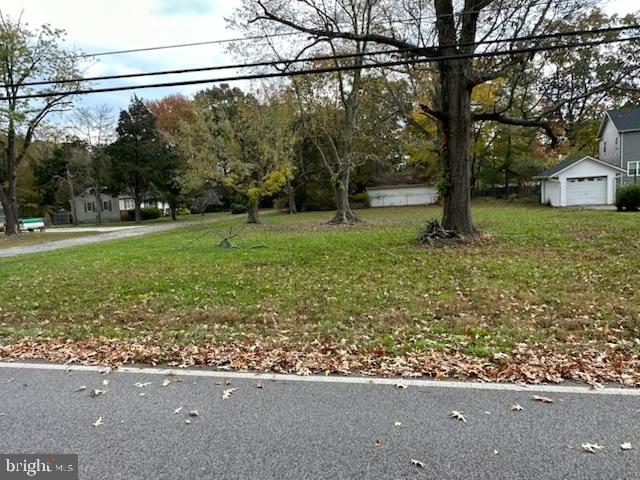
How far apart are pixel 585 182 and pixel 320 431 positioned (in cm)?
3003

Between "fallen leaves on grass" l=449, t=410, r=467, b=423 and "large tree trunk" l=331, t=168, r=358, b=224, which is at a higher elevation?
"large tree trunk" l=331, t=168, r=358, b=224

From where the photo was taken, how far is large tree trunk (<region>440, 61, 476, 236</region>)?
10.6 m

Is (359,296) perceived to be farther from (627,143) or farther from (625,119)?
(625,119)

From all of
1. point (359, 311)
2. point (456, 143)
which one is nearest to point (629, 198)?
point (456, 143)

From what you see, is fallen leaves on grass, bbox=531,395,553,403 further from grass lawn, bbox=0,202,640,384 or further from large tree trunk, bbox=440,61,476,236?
large tree trunk, bbox=440,61,476,236

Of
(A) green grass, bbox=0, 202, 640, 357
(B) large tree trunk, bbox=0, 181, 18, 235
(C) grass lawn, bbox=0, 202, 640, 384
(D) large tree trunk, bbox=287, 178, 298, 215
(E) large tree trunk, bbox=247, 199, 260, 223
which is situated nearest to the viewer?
(C) grass lawn, bbox=0, 202, 640, 384

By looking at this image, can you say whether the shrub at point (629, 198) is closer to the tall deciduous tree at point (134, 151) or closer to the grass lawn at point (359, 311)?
the grass lawn at point (359, 311)

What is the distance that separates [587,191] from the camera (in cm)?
2705

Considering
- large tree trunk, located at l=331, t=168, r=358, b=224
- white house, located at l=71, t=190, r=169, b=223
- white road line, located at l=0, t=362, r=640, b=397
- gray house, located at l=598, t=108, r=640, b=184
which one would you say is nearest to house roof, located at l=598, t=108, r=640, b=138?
gray house, located at l=598, t=108, r=640, b=184

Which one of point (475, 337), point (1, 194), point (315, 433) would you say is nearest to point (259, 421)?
point (315, 433)

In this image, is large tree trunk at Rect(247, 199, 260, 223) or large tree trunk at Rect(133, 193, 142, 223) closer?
large tree trunk at Rect(247, 199, 260, 223)

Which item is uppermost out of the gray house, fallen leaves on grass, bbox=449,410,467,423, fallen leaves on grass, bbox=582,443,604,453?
the gray house

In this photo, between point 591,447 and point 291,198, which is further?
point 291,198

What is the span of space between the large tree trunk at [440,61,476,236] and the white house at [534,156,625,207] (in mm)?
19393
